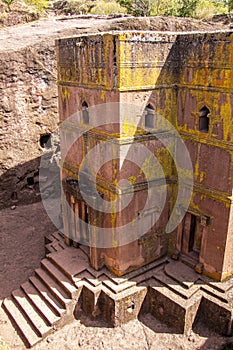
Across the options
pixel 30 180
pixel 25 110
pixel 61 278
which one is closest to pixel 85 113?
pixel 61 278

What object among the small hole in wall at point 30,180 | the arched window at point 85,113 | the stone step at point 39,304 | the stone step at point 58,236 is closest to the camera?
the stone step at point 39,304

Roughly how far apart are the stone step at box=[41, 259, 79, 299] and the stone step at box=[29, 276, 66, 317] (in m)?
0.40

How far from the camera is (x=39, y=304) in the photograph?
358 inches

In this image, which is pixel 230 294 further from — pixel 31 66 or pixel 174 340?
pixel 31 66

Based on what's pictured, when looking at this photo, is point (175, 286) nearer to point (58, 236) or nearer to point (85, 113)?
point (58, 236)

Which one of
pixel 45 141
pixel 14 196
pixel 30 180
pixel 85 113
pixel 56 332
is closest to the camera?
pixel 56 332

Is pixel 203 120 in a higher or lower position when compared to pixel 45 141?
higher

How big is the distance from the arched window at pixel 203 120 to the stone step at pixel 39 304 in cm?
651

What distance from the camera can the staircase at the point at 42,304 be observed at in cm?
856

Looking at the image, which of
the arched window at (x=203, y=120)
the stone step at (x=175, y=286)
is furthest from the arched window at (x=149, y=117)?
the stone step at (x=175, y=286)

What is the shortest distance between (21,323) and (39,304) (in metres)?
0.66

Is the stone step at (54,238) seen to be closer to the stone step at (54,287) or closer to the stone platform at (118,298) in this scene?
the stone step at (54,287)

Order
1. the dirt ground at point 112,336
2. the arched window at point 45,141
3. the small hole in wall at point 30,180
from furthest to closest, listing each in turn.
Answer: the arched window at point 45,141
the small hole in wall at point 30,180
the dirt ground at point 112,336

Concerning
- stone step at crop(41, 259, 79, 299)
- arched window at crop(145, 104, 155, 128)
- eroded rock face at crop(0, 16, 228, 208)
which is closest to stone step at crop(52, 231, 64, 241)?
stone step at crop(41, 259, 79, 299)
